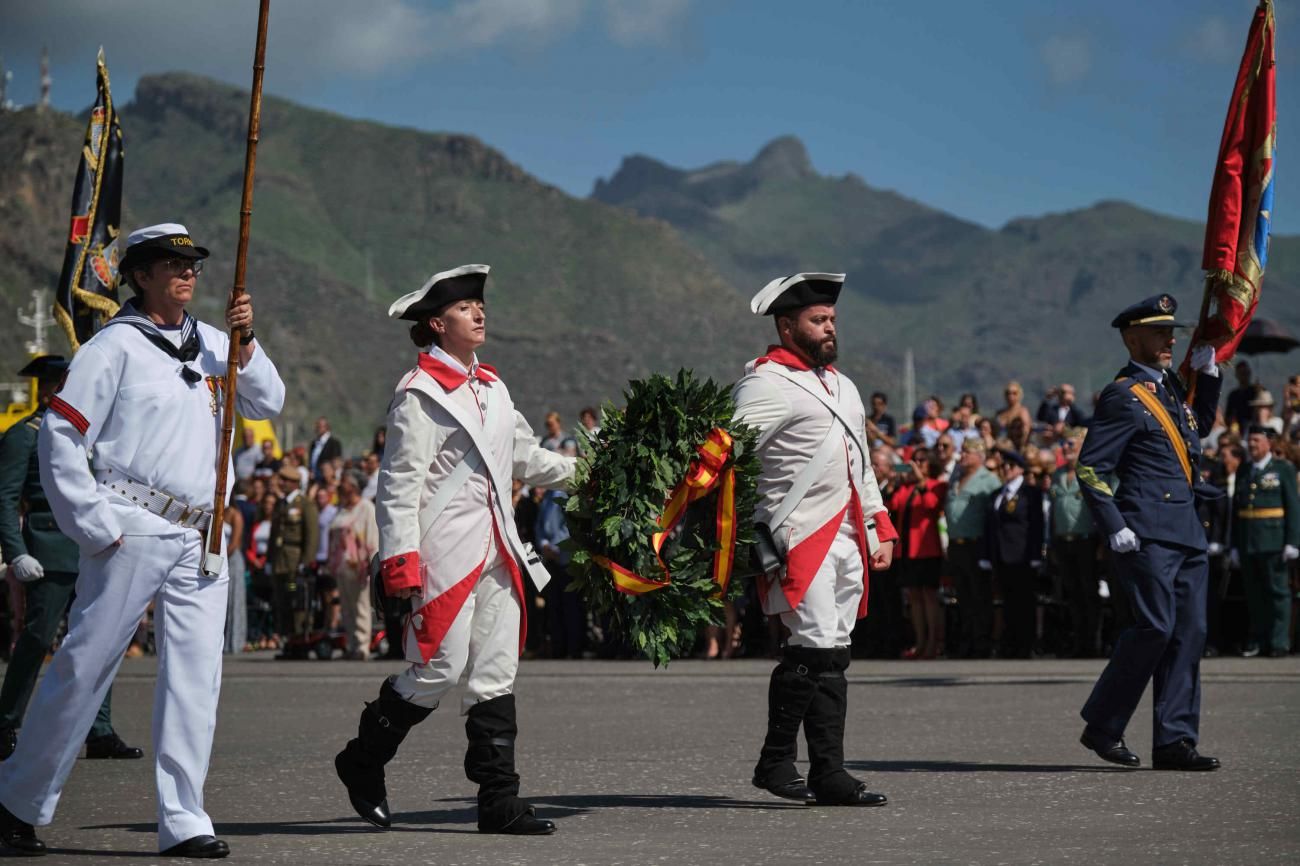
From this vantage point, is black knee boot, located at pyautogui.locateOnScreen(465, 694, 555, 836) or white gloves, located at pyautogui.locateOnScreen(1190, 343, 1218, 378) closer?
black knee boot, located at pyautogui.locateOnScreen(465, 694, 555, 836)

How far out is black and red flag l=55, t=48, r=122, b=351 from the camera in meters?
11.9

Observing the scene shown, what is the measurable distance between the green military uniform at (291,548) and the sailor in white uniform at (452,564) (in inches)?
609

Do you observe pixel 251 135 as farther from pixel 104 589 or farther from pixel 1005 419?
pixel 1005 419

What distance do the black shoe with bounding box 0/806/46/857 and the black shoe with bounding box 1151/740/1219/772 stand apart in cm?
508

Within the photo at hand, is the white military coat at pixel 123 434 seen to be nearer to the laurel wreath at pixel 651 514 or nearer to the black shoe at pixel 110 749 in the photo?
the laurel wreath at pixel 651 514

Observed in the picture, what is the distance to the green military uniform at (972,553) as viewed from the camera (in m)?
19.8

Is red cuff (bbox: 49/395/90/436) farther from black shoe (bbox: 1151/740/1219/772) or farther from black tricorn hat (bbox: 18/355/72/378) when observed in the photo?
black shoe (bbox: 1151/740/1219/772)

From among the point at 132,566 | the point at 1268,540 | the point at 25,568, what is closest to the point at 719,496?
the point at 132,566

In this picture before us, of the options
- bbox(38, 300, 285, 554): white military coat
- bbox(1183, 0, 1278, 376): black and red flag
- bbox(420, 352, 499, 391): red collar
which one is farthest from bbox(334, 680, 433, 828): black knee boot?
bbox(1183, 0, 1278, 376): black and red flag

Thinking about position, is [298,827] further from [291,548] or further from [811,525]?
[291,548]


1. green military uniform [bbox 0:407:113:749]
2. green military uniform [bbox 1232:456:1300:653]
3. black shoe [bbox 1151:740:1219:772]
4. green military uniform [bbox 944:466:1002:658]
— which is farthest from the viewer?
green military uniform [bbox 944:466:1002:658]

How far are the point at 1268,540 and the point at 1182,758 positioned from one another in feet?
30.5

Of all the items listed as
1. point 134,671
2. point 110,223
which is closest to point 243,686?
point 134,671

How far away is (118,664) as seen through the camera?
747cm
